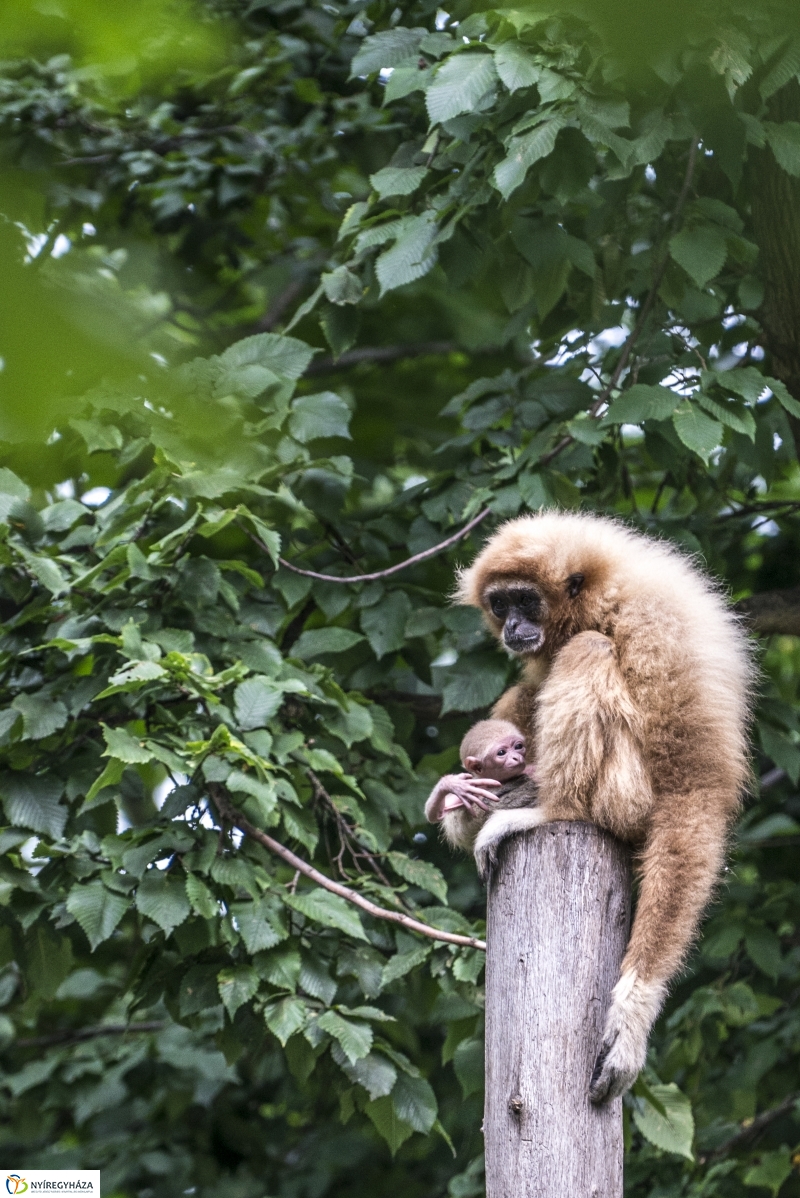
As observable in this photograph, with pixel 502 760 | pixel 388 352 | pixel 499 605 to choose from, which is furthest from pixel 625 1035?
pixel 388 352

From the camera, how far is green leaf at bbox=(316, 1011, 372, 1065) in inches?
146

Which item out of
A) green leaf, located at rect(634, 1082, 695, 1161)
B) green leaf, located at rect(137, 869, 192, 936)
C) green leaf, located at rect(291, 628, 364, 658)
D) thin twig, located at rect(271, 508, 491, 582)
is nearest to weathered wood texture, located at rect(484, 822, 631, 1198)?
green leaf, located at rect(137, 869, 192, 936)

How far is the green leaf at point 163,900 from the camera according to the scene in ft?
11.8

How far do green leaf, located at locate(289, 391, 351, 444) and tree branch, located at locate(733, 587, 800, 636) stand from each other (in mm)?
2032

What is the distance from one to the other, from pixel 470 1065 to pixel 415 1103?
13.1 inches

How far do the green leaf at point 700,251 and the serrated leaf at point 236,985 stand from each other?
2854mm

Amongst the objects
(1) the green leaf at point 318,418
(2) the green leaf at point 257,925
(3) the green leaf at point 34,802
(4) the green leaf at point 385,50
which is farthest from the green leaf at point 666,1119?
(4) the green leaf at point 385,50

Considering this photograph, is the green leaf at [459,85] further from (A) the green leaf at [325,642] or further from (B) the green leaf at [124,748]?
(B) the green leaf at [124,748]

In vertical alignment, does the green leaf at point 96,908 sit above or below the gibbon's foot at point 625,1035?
below

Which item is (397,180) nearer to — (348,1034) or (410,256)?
(410,256)

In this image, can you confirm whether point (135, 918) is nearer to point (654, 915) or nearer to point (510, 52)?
point (654, 915)

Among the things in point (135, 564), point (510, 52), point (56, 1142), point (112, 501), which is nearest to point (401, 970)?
point (135, 564)

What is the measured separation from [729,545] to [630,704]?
243 cm

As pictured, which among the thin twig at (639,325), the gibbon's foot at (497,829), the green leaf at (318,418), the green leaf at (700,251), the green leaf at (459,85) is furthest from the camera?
the green leaf at (318,418)
